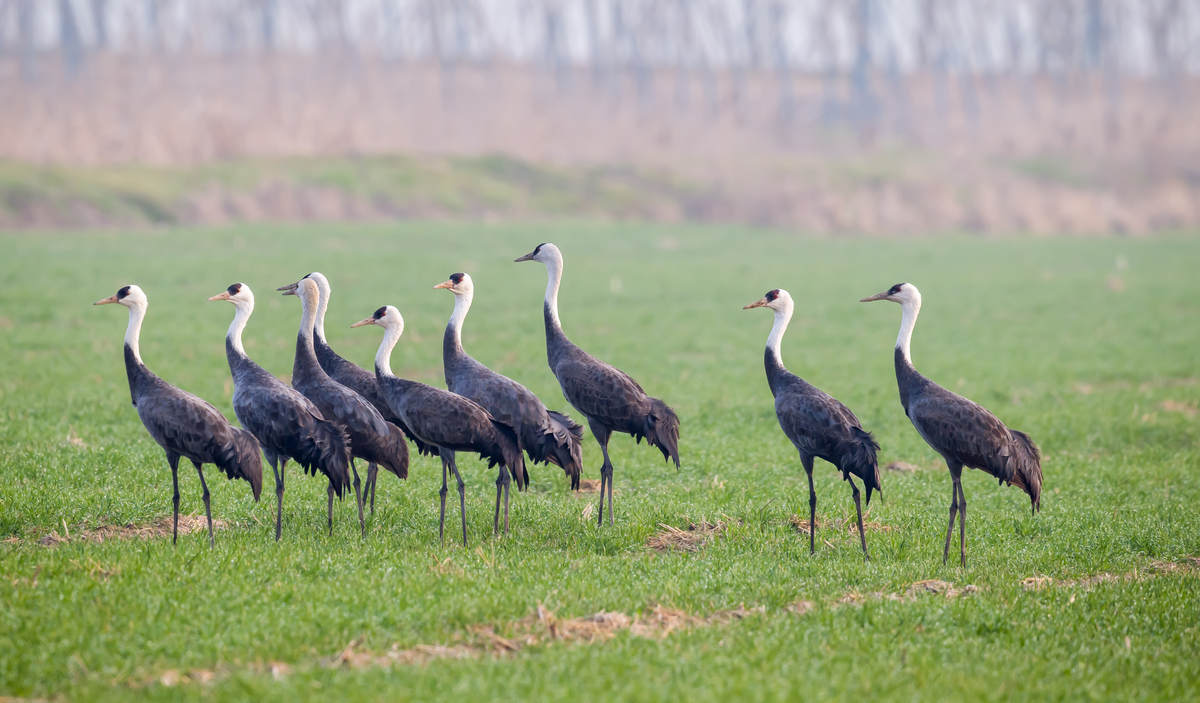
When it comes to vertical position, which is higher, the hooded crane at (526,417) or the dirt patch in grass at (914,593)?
the hooded crane at (526,417)

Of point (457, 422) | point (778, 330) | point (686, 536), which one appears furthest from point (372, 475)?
point (778, 330)

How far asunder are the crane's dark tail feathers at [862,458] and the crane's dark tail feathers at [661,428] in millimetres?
2007

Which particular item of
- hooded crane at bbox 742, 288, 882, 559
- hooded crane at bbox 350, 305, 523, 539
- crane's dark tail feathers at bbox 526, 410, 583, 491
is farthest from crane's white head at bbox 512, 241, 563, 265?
hooded crane at bbox 742, 288, 882, 559

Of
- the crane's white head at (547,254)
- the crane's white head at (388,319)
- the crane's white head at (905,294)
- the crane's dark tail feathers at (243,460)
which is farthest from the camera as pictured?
the crane's white head at (547,254)

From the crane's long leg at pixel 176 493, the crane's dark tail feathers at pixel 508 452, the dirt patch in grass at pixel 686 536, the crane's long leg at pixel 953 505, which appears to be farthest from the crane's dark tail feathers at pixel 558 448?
the crane's long leg at pixel 953 505

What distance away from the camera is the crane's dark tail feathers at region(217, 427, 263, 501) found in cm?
992

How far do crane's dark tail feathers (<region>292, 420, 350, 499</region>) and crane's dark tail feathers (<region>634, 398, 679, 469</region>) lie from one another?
310 cm

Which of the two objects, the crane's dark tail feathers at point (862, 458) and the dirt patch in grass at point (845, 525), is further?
the dirt patch in grass at point (845, 525)

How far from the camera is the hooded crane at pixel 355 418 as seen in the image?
1078 cm

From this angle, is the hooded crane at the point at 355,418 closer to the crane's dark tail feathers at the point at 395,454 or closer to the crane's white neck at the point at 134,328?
the crane's dark tail feathers at the point at 395,454

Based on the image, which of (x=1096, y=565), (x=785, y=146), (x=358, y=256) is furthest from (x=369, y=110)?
(x=1096, y=565)

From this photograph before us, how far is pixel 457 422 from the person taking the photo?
10.5 meters

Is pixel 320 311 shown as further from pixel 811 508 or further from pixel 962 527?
pixel 962 527

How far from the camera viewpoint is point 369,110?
5966 centimetres
